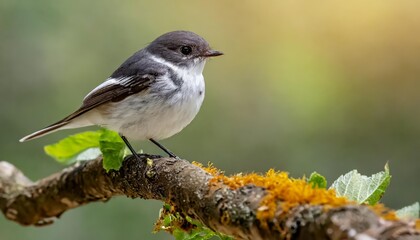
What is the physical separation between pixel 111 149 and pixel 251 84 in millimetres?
2645

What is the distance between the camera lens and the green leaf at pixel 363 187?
1729 millimetres

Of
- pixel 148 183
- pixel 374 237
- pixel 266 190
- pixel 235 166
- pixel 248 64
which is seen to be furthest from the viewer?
pixel 248 64

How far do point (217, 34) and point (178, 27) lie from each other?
0.35 metres

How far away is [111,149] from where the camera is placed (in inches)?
101

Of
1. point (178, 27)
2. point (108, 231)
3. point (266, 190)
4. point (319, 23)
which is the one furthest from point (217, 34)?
point (266, 190)

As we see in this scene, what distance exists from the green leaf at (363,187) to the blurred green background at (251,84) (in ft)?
8.04

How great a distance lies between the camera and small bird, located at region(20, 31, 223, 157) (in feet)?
8.98

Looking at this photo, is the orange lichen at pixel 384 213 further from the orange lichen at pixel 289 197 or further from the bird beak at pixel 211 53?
the bird beak at pixel 211 53

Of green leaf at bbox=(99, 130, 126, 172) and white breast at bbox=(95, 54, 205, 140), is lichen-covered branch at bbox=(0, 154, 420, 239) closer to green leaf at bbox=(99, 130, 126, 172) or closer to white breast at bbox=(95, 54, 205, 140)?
green leaf at bbox=(99, 130, 126, 172)

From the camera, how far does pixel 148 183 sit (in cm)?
219

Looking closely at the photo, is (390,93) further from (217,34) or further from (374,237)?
(374,237)

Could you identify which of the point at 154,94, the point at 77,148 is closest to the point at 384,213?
the point at 154,94

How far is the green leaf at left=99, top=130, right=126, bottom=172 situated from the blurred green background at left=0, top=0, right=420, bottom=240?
1508 mm

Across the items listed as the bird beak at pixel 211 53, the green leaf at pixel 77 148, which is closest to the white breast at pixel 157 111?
the green leaf at pixel 77 148
